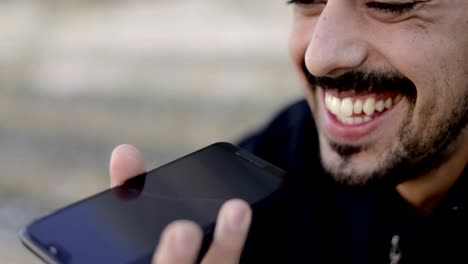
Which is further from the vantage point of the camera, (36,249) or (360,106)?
(360,106)

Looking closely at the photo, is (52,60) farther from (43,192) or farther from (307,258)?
(307,258)

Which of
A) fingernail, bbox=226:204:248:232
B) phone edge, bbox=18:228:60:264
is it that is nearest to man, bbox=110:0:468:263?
phone edge, bbox=18:228:60:264

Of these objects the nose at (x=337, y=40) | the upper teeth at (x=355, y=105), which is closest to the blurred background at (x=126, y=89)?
the upper teeth at (x=355, y=105)

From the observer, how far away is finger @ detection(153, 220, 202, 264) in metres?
A: 0.89

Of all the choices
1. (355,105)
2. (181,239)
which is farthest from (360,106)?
(181,239)

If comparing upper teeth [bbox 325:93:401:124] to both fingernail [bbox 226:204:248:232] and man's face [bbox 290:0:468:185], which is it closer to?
man's face [bbox 290:0:468:185]

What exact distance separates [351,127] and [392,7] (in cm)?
23

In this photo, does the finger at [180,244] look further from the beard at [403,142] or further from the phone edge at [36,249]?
the beard at [403,142]

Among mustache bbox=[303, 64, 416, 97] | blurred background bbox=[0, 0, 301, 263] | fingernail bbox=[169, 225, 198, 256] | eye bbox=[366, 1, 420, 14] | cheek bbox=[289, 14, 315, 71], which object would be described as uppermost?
eye bbox=[366, 1, 420, 14]

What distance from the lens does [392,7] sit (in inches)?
47.3

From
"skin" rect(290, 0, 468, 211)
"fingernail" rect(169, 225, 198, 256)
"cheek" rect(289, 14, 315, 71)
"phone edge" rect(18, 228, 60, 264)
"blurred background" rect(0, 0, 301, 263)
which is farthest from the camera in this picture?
"blurred background" rect(0, 0, 301, 263)

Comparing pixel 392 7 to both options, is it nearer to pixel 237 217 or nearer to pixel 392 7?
pixel 392 7

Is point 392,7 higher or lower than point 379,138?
higher

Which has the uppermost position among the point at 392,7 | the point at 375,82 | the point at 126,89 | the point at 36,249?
the point at 392,7
